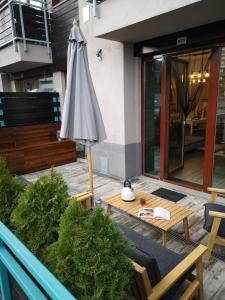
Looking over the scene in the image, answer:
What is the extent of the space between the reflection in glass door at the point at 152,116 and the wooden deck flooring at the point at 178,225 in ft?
1.19

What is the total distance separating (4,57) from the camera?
6.48m

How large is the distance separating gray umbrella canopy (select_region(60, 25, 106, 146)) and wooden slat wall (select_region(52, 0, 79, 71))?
327cm

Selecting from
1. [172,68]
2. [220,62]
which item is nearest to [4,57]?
[172,68]

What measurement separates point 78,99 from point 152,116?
2.14 m

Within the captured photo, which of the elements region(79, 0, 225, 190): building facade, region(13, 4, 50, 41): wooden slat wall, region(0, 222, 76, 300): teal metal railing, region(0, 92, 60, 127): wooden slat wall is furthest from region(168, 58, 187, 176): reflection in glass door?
region(13, 4, 50, 41): wooden slat wall

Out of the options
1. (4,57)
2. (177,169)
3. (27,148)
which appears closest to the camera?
(177,169)

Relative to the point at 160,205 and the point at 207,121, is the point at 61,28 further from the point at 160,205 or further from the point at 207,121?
the point at 160,205

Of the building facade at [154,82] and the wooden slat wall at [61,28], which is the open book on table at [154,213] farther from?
the wooden slat wall at [61,28]

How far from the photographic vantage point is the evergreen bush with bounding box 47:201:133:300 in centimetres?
105

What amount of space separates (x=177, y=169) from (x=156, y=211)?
2.60 m

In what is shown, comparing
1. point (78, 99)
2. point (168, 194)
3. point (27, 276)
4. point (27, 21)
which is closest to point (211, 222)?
point (168, 194)

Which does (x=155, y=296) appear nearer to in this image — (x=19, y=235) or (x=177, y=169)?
(x=19, y=235)

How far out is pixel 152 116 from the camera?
4688 millimetres

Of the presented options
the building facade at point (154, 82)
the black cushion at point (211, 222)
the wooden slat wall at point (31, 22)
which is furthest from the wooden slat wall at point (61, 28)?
the black cushion at point (211, 222)
